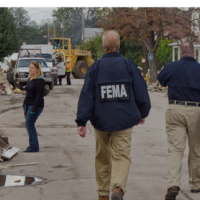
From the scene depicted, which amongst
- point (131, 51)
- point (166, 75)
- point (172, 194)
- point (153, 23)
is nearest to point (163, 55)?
point (131, 51)

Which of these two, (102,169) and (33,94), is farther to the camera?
(33,94)

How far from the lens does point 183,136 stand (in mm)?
5574

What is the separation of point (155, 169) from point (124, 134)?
234 cm

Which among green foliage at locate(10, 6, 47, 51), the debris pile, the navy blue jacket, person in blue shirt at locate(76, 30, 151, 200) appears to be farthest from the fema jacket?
green foliage at locate(10, 6, 47, 51)

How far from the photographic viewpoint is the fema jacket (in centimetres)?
484

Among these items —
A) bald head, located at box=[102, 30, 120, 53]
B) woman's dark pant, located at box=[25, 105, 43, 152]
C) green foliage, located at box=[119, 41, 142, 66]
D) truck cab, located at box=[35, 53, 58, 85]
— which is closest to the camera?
bald head, located at box=[102, 30, 120, 53]

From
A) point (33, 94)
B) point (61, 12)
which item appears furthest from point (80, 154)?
point (61, 12)

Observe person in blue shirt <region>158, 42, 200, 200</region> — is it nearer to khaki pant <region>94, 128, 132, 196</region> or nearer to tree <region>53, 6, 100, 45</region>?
khaki pant <region>94, 128, 132, 196</region>

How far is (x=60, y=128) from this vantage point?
38.9ft

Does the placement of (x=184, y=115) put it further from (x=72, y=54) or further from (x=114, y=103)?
(x=72, y=54)

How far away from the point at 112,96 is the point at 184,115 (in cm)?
118

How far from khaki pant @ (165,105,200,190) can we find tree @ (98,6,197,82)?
80.1 feet

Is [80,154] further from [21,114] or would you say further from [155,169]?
[21,114]

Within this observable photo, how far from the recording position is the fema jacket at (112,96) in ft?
15.9
